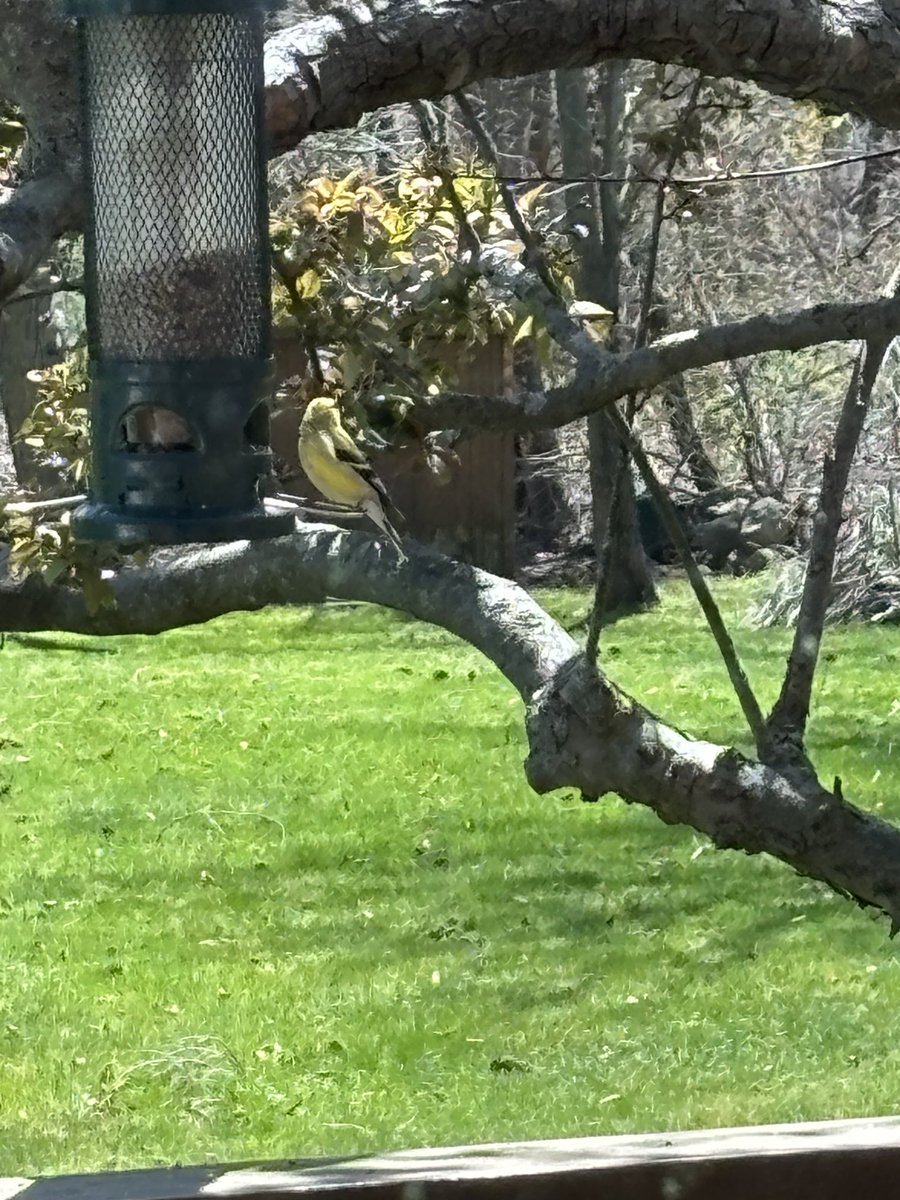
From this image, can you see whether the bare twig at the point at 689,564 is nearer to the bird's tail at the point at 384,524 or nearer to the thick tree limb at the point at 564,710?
the thick tree limb at the point at 564,710

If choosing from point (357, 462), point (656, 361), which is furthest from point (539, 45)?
point (357, 462)

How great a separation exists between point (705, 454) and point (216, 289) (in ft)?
40.1

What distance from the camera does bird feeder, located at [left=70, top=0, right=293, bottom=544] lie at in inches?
103

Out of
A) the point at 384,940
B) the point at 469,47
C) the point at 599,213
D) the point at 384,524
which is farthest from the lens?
the point at 599,213

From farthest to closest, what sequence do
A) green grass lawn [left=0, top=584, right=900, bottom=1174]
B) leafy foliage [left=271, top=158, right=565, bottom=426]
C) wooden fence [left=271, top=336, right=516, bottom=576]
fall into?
wooden fence [left=271, top=336, right=516, bottom=576]
green grass lawn [left=0, top=584, right=900, bottom=1174]
leafy foliage [left=271, top=158, right=565, bottom=426]

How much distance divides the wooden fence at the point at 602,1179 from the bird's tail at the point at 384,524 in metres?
1.31

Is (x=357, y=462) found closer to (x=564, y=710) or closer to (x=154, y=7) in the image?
(x=564, y=710)

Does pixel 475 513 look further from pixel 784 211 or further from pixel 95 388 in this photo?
pixel 95 388

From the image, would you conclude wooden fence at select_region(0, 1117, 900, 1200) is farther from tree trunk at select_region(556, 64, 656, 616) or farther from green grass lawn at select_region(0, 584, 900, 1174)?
tree trunk at select_region(556, 64, 656, 616)

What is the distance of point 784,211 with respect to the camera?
14.1m

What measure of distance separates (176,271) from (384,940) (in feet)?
13.1

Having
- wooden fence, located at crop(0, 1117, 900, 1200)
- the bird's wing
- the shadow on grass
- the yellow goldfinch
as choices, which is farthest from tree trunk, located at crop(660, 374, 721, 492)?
wooden fence, located at crop(0, 1117, 900, 1200)

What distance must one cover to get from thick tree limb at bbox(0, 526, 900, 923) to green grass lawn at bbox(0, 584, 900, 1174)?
6.51 feet

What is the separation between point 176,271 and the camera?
2814mm
